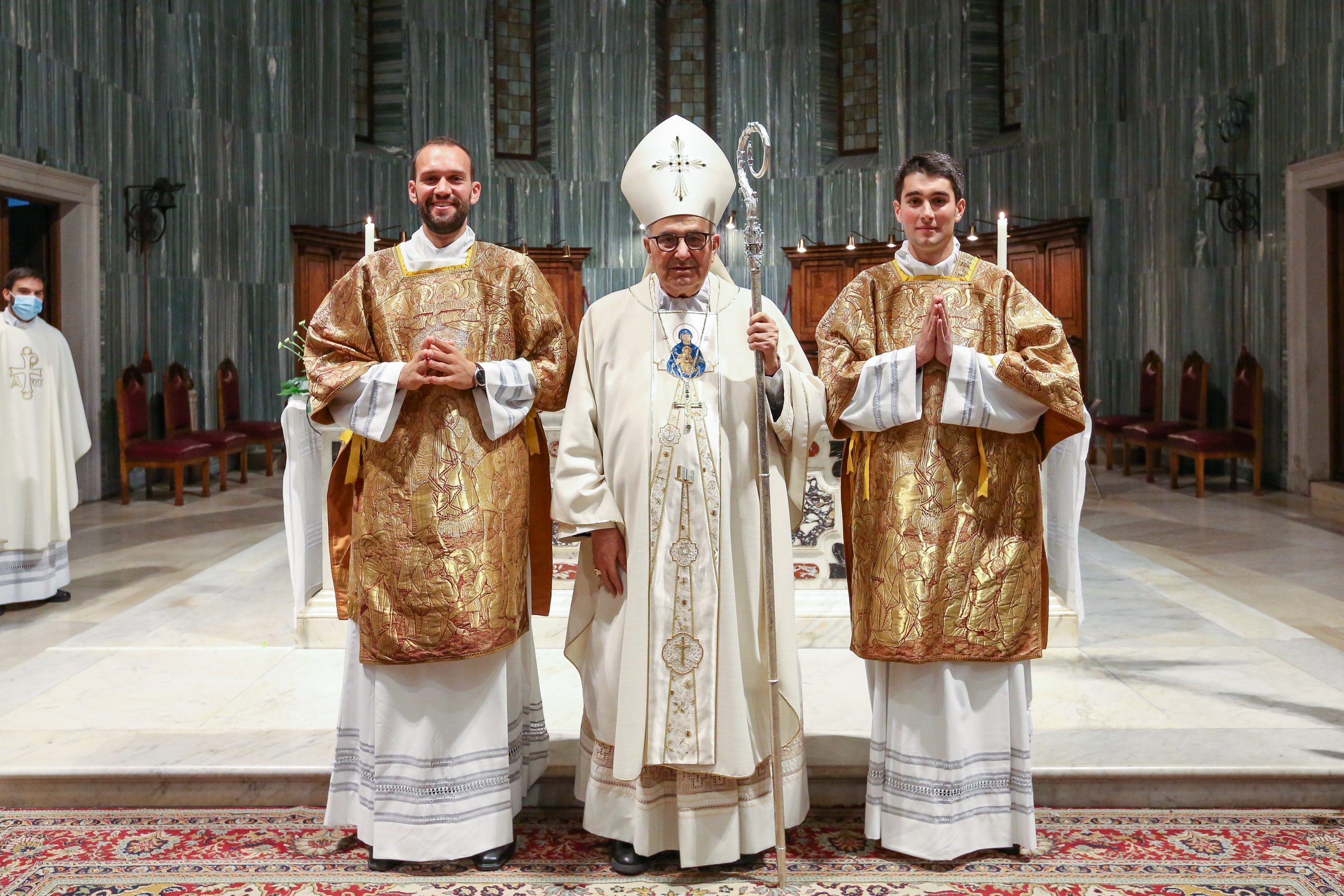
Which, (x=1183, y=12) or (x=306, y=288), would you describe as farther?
(x=306, y=288)

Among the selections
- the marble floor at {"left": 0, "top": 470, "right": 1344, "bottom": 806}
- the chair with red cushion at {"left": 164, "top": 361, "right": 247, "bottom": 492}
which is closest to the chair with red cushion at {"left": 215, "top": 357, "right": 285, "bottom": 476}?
the chair with red cushion at {"left": 164, "top": 361, "right": 247, "bottom": 492}

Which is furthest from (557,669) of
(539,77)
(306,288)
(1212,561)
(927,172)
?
(539,77)

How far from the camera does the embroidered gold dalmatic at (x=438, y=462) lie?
9.41ft

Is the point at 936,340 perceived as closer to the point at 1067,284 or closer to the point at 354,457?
the point at 354,457

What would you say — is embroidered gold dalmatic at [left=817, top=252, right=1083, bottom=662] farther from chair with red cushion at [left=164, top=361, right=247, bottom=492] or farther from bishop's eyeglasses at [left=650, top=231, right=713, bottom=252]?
chair with red cushion at [left=164, top=361, right=247, bottom=492]

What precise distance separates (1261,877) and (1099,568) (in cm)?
363

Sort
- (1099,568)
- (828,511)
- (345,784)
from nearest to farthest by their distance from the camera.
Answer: (345,784) < (828,511) < (1099,568)

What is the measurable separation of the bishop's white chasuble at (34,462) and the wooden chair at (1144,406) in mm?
8322

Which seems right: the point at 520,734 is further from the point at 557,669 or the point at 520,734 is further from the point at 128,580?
the point at 128,580

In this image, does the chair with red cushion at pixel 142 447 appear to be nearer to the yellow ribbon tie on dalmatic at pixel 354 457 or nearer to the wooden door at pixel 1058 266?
the yellow ribbon tie on dalmatic at pixel 354 457

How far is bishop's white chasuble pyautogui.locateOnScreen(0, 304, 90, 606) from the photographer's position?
18.6ft

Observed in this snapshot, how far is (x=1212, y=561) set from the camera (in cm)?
645

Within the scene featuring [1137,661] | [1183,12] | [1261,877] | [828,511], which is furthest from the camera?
[1183,12]

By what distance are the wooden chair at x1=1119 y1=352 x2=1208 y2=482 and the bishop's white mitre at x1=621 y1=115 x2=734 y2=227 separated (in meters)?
7.74
